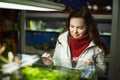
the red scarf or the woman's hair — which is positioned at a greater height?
the woman's hair

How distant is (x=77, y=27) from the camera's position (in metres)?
2.85

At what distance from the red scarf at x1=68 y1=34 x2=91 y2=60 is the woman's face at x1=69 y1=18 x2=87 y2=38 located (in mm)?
61

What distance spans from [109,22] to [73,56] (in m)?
0.80

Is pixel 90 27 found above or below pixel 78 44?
above

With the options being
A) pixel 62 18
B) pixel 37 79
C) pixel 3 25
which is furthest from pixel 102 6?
pixel 37 79

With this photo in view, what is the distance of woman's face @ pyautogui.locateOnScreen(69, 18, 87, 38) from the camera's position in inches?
112

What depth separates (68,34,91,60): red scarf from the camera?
2.84 m

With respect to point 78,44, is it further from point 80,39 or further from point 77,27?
point 77,27

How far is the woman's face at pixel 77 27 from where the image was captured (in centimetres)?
284

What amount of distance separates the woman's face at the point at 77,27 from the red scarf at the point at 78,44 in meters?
0.06

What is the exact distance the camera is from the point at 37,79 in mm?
950

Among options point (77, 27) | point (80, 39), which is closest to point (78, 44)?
point (80, 39)

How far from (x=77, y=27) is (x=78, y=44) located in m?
0.21

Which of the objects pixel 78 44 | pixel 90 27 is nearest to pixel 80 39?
pixel 78 44
